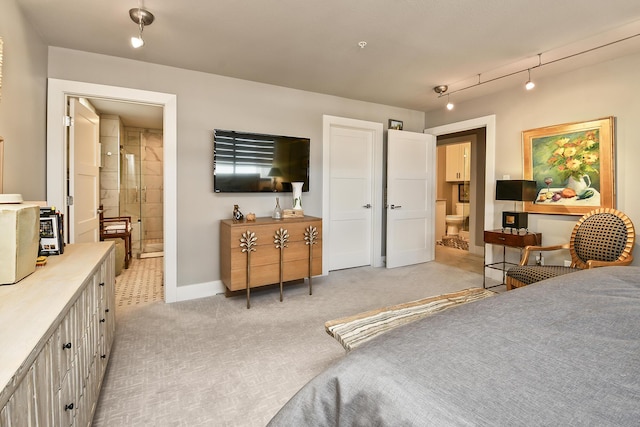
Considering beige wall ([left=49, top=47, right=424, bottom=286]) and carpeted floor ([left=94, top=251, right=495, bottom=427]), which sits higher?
beige wall ([left=49, top=47, right=424, bottom=286])

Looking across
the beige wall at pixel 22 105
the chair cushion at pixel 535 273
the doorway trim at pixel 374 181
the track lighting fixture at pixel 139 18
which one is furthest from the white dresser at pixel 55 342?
the chair cushion at pixel 535 273

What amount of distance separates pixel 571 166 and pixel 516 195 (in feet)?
2.01

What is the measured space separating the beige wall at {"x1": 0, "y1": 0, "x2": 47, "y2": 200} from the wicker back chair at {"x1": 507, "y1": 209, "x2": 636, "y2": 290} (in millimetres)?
3987

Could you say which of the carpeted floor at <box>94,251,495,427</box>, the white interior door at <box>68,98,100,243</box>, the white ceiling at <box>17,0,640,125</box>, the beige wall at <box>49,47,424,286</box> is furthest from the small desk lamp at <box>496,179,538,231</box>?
the white interior door at <box>68,98,100,243</box>

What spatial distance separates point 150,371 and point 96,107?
4.13 m

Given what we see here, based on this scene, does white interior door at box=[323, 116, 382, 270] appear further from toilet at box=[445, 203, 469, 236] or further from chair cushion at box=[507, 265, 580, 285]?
toilet at box=[445, 203, 469, 236]

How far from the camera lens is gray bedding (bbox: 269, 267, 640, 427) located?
1.87 feet

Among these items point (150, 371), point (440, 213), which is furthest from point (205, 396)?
point (440, 213)

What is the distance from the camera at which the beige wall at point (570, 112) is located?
291 centimetres

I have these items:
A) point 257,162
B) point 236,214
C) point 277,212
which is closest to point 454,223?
point 277,212

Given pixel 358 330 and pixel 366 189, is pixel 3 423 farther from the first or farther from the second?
pixel 366 189

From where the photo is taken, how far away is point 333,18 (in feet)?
7.60

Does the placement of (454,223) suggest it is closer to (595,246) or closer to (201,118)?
(595,246)

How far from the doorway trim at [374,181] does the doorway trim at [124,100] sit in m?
1.83
